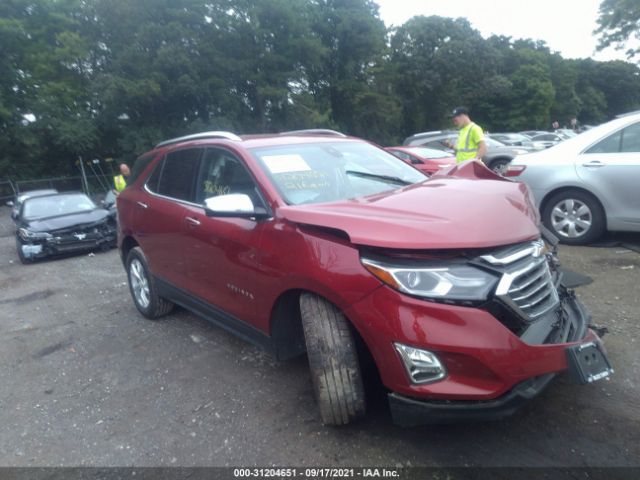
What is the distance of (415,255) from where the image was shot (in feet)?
7.68

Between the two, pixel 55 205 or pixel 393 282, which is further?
pixel 55 205

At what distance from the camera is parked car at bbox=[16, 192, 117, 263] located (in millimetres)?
9133

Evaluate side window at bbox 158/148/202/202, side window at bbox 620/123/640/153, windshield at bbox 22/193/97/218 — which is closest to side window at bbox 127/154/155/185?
side window at bbox 158/148/202/202

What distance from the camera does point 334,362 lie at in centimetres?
259

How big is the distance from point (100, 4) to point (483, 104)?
136ft

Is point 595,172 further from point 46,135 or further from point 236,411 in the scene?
point 46,135

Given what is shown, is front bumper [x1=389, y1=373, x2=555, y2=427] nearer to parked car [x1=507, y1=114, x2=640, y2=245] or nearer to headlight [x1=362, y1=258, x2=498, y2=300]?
headlight [x1=362, y1=258, x2=498, y2=300]

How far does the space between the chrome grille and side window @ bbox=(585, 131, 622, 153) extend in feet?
12.7

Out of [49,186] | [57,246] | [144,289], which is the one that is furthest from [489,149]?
[49,186]

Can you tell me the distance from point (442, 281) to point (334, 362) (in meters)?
0.74

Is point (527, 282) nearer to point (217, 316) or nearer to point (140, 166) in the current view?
point (217, 316)

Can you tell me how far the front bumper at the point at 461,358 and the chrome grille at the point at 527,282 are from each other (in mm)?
108

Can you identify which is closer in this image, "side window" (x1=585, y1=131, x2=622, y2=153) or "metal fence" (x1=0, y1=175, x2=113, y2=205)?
"side window" (x1=585, y1=131, x2=622, y2=153)

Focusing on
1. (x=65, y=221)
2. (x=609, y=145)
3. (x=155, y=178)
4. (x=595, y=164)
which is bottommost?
(x=65, y=221)
